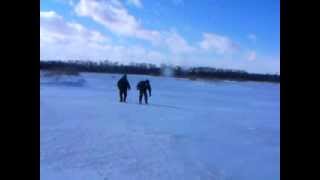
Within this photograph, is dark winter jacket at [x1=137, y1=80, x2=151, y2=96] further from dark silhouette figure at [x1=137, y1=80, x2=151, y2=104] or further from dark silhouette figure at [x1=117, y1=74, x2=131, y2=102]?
dark silhouette figure at [x1=117, y1=74, x2=131, y2=102]

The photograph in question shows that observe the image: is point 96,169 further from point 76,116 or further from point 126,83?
point 126,83

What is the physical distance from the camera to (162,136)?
3381mm

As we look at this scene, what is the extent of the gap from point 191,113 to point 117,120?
0.86 m

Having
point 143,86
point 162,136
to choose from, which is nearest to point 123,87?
point 143,86

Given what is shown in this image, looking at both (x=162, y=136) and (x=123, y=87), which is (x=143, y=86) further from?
(x=162, y=136)

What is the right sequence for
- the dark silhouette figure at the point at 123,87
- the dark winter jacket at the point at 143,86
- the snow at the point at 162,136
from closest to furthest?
1. the snow at the point at 162,136
2. the dark silhouette figure at the point at 123,87
3. the dark winter jacket at the point at 143,86

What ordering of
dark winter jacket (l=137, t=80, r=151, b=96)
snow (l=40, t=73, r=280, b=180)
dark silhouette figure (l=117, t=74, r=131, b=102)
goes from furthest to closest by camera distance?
1. dark winter jacket (l=137, t=80, r=151, b=96)
2. dark silhouette figure (l=117, t=74, r=131, b=102)
3. snow (l=40, t=73, r=280, b=180)

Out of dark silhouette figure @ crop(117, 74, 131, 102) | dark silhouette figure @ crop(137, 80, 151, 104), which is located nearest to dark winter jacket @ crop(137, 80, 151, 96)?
dark silhouette figure @ crop(137, 80, 151, 104)

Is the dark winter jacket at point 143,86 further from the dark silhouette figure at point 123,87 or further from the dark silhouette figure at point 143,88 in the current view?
the dark silhouette figure at point 123,87

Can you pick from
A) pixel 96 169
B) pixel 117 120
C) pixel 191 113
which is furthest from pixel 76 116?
pixel 96 169

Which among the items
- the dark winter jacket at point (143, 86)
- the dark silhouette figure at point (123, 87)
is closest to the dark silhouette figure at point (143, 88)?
the dark winter jacket at point (143, 86)

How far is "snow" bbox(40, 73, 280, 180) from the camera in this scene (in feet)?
7.48

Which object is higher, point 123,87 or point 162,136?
point 123,87

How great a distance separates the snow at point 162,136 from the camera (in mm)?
2279
